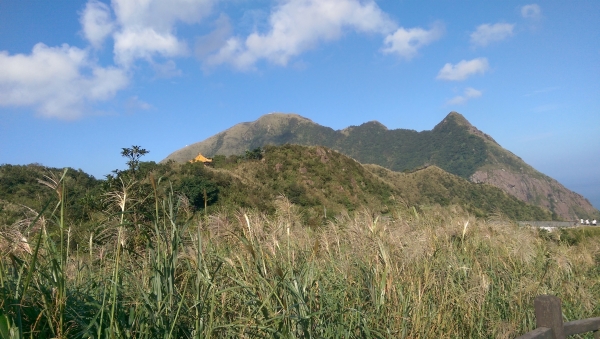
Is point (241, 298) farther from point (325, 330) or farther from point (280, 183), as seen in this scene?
point (280, 183)

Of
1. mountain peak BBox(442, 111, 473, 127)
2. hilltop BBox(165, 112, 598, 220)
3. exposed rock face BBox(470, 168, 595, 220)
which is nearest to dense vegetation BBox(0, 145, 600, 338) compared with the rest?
hilltop BBox(165, 112, 598, 220)

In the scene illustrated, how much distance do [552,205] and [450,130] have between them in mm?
33171

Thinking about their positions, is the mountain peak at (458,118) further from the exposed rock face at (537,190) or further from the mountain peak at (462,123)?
the exposed rock face at (537,190)

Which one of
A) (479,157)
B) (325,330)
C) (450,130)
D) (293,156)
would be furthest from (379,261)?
(450,130)

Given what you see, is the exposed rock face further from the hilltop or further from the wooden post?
the wooden post

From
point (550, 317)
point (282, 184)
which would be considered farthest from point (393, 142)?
point (550, 317)

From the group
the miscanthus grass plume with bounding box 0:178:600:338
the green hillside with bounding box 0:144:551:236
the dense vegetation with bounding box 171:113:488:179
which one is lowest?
the miscanthus grass plume with bounding box 0:178:600:338

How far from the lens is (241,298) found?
249 centimetres

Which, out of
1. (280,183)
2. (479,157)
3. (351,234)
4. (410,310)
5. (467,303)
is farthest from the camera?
(479,157)

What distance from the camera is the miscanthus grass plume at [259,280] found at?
6.11 feet

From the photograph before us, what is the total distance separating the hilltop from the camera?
74125mm

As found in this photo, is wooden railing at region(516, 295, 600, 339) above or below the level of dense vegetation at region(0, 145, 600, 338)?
below

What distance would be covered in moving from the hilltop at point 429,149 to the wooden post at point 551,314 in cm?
5197

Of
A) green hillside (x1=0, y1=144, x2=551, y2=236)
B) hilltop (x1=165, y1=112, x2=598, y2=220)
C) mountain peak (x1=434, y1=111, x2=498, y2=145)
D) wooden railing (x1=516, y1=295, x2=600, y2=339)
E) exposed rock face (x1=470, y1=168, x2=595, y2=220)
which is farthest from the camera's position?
mountain peak (x1=434, y1=111, x2=498, y2=145)
